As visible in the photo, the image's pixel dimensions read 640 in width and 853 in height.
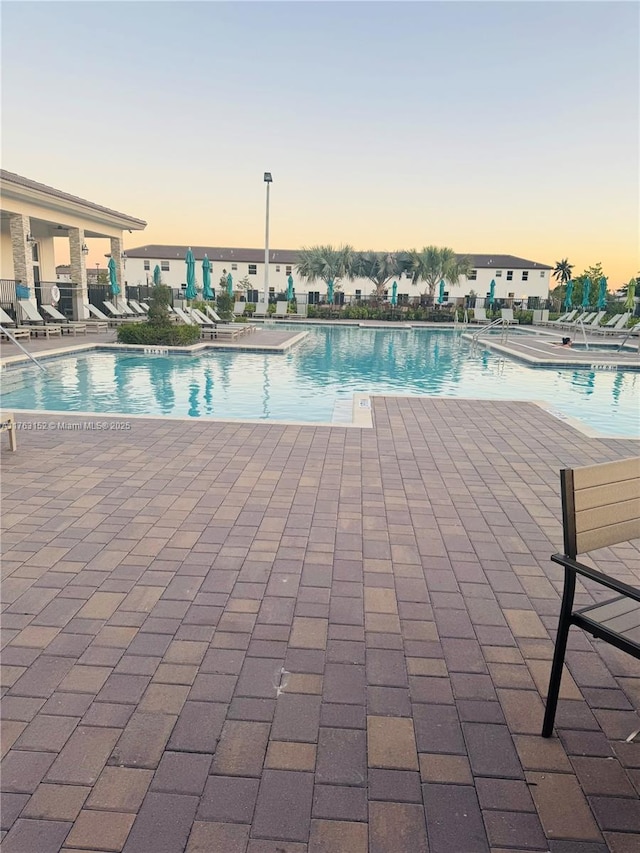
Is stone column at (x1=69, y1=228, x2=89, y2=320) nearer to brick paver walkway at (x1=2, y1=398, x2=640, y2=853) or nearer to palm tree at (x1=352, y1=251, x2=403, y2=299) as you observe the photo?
brick paver walkway at (x1=2, y1=398, x2=640, y2=853)

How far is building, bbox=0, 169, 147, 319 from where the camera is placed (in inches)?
738

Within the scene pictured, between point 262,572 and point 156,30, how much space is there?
58.4 ft

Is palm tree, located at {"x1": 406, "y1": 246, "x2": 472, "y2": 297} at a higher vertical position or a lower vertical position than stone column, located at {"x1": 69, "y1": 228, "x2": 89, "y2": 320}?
higher

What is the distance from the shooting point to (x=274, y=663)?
2.57 metres

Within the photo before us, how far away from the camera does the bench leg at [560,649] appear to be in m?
2.03

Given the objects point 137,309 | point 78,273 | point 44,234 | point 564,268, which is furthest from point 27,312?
point 564,268

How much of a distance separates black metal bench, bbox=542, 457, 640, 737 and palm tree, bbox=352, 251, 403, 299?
45086 mm

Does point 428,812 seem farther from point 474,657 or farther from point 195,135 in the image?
point 195,135

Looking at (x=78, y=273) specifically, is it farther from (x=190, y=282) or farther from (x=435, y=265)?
(x=435, y=265)

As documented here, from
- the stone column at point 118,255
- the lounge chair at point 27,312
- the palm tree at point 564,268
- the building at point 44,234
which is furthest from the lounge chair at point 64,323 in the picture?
the palm tree at point 564,268

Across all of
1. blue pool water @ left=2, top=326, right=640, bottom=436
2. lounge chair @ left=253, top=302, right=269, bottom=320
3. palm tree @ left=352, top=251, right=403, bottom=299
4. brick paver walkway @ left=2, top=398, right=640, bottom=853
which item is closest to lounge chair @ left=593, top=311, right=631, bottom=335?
blue pool water @ left=2, top=326, right=640, bottom=436

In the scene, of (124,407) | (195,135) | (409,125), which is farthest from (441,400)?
(195,135)

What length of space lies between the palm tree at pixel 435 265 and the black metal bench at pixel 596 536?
44741mm

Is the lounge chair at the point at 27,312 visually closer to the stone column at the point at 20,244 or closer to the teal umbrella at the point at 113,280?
the stone column at the point at 20,244
